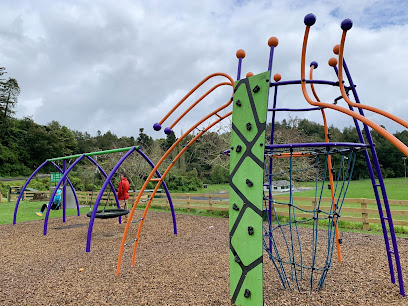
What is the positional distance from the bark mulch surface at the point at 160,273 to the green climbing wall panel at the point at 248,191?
859mm

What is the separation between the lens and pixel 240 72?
10.8ft

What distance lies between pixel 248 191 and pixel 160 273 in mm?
2387

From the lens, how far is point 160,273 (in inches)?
159

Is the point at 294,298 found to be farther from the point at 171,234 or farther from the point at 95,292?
the point at 171,234

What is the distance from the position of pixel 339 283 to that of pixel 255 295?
69.4 inches

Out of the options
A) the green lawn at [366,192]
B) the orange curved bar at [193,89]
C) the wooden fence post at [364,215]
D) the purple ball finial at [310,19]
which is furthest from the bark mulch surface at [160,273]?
the green lawn at [366,192]

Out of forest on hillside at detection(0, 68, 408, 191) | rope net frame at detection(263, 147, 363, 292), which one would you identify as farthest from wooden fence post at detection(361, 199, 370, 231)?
forest on hillside at detection(0, 68, 408, 191)

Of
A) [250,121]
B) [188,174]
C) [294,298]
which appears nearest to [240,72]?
[250,121]

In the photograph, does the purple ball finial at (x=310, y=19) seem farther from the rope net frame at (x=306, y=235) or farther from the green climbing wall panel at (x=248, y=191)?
the rope net frame at (x=306, y=235)

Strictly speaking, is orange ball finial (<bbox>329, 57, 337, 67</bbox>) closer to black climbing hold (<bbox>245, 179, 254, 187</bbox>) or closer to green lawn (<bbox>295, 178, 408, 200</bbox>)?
black climbing hold (<bbox>245, 179, 254, 187</bbox>)

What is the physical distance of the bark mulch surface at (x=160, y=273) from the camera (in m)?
3.17

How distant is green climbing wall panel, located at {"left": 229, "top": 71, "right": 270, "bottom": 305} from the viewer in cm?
232

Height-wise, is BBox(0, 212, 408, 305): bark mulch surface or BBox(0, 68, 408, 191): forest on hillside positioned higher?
BBox(0, 68, 408, 191): forest on hillside

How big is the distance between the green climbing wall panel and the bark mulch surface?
859 millimetres
